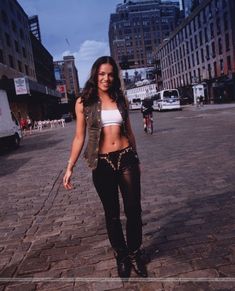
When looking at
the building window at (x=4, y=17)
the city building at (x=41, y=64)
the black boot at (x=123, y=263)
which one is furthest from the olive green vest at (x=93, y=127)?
the city building at (x=41, y=64)

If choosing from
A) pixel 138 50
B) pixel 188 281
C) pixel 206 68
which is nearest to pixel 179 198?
pixel 188 281

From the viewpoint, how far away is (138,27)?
6644 inches

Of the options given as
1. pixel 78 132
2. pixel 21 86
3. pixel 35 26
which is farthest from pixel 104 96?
pixel 35 26

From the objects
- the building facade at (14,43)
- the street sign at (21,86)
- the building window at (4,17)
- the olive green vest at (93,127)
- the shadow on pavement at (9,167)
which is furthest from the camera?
the building window at (4,17)

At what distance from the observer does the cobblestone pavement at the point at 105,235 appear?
3045 millimetres

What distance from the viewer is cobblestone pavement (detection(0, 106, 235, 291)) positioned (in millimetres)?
3045

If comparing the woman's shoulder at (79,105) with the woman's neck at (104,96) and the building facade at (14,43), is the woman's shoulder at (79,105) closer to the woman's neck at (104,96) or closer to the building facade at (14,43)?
the woman's neck at (104,96)

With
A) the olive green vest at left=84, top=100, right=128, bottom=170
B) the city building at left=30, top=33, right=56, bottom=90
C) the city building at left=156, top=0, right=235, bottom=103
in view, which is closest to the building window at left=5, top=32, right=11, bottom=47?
the city building at left=30, top=33, right=56, bottom=90

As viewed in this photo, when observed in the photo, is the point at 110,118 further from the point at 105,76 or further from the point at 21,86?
the point at 21,86

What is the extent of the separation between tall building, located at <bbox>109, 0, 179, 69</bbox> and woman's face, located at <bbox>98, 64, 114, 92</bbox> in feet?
552

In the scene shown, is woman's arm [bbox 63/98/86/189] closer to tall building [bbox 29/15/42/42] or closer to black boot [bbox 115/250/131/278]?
black boot [bbox 115/250/131/278]

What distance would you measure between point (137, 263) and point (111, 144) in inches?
43.5

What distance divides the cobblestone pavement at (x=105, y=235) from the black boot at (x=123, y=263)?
7 cm

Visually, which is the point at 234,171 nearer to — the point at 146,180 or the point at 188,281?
the point at 146,180
